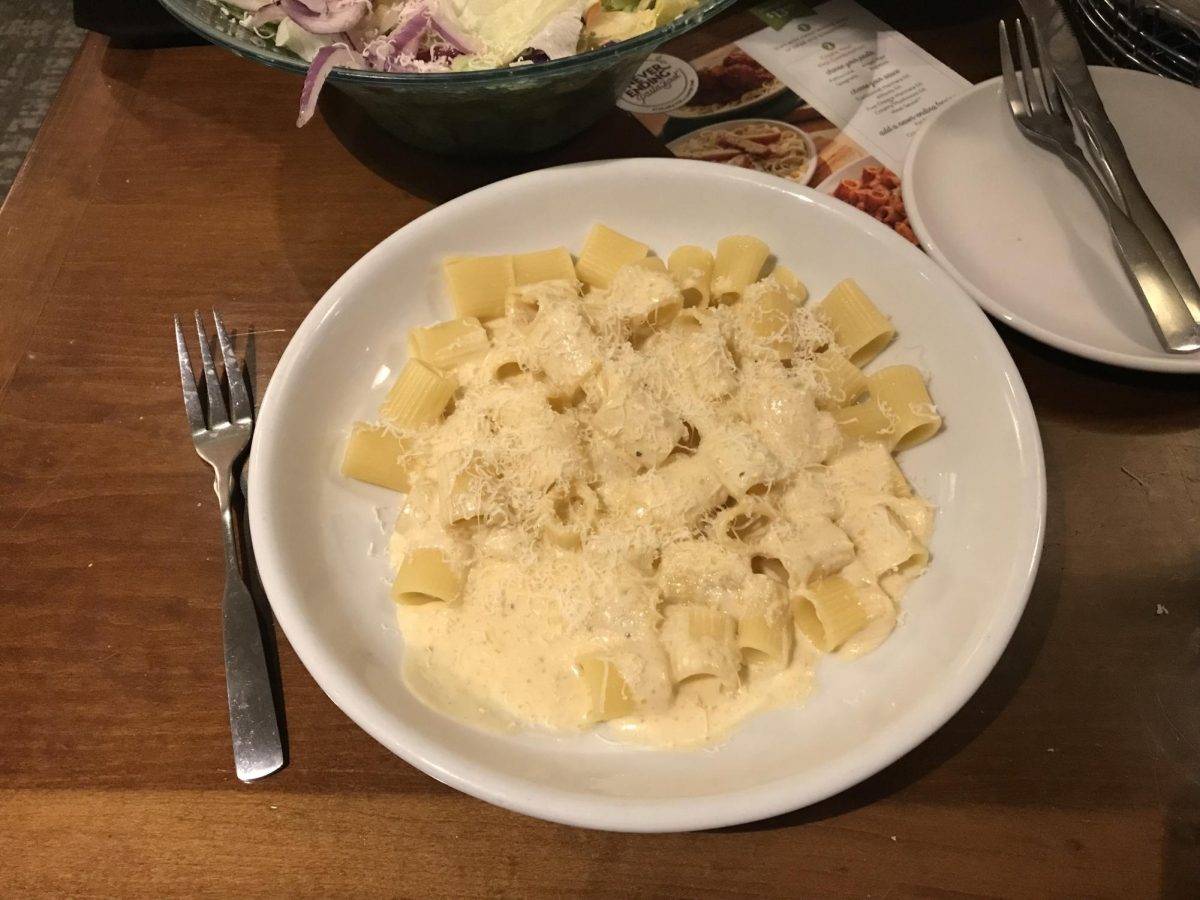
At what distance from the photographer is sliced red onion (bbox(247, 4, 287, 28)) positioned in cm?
158

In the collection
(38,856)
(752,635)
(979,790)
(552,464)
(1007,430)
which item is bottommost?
(38,856)

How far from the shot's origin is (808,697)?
1281 mm

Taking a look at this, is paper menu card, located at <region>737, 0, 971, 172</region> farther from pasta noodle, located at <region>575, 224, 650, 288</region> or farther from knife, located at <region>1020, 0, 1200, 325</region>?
pasta noodle, located at <region>575, 224, 650, 288</region>

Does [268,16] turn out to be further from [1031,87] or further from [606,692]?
[1031,87]

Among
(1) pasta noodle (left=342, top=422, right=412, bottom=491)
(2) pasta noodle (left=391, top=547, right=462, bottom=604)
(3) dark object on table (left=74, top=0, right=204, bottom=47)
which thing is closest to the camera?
(2) pasta noodle (left=391, top=547, right=462, bottom=604)

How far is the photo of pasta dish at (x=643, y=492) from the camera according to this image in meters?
1.28

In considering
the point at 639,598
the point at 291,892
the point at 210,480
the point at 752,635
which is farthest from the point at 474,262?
the point at 291,892

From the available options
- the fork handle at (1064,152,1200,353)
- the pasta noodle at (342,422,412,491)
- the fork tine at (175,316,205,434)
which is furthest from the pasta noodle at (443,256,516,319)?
the fork handle at (1064,152,1200,353)

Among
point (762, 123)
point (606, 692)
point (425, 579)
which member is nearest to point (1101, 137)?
point (762, 123)

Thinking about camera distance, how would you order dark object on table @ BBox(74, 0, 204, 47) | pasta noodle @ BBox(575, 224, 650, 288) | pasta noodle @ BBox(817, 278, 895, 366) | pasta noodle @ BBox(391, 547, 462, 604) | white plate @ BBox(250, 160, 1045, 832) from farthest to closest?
dark object on table @ BBox(74, 0, 204, 47) → pasta noodle @ BBox(575, 224, 650, 288) → pasta noodle @ BBox(817, 278, 895, 366) → pasta noodle @ BBox(391, 547, 462, 604) → white plate @ BBox(250, 160, 1045, 832)

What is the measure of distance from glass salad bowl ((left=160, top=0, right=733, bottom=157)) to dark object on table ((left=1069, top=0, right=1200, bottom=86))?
1.27m

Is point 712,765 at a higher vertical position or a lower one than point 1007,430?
lower

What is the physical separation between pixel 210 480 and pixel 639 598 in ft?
2.87

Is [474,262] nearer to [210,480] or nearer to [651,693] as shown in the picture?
[210,480]
